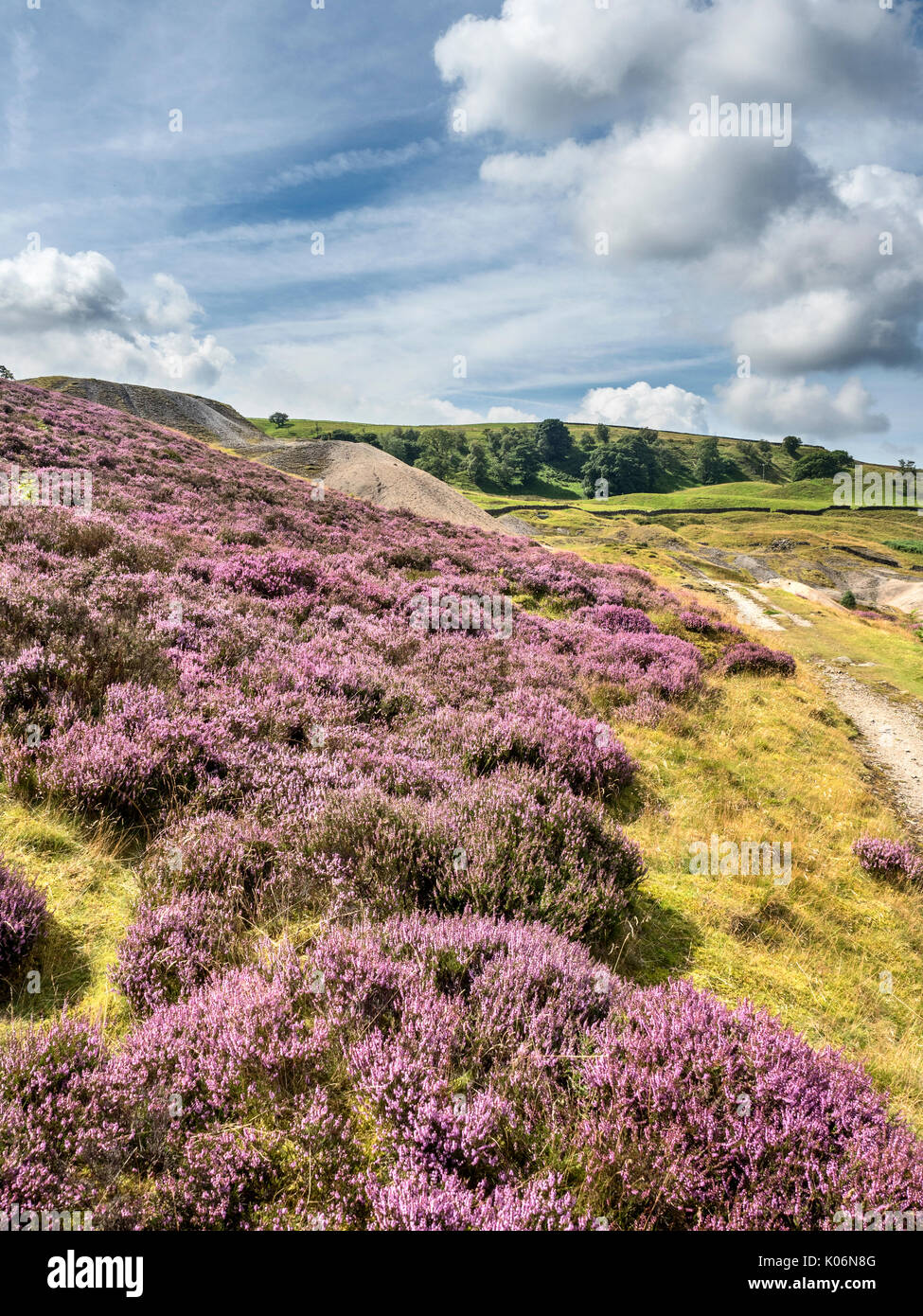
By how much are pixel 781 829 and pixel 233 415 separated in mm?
80716

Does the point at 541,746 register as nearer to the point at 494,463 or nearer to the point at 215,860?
the point at 215,860

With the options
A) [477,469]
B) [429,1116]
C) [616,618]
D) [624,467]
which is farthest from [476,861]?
[624,467]

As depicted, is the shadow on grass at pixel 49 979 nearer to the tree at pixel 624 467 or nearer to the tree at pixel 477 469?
the tree at pixel 477 469

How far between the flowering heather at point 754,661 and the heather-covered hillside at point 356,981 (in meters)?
A: 8.12

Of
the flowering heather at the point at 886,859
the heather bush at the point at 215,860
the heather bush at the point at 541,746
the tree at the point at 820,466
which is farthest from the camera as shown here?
the tree at the point at 820,466

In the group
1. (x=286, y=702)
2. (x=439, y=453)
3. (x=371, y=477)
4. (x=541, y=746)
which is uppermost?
(x=439, y=453)

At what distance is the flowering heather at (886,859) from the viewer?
22.1 ft

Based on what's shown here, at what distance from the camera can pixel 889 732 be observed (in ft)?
44.2

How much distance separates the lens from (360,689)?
24.9ft

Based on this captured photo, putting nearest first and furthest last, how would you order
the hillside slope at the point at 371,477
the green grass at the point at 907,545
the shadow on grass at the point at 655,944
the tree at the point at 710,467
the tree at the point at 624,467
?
the shadow on grass at the point at 655,944, the hillside slope at the point at 371,477, the green grass at the point at 907,545, the tree at the point at 624,467, the tree at the point at 710,467

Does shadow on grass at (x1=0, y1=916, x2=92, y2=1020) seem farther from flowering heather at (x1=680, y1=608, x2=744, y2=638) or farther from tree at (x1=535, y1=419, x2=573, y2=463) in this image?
tree at (x1=535, y1=419, x2=573, y2=463)

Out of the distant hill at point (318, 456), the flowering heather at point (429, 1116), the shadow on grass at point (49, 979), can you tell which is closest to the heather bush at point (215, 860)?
the shadow on grass at point (49, 979)

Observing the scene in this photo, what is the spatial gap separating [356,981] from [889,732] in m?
15.1
